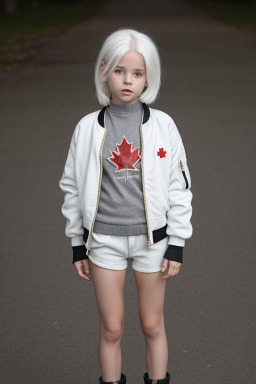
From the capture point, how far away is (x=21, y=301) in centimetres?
419

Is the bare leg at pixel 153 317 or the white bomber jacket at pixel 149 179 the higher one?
the white bomber jacket at pixel 149 179

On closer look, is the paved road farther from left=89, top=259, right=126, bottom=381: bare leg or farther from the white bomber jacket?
the white bomber jacket

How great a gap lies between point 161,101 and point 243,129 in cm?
Answer: 206

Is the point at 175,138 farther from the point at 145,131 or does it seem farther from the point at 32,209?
the point at 32,209

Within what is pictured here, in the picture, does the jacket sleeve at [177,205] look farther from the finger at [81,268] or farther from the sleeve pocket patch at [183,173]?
the finger at [81,268]

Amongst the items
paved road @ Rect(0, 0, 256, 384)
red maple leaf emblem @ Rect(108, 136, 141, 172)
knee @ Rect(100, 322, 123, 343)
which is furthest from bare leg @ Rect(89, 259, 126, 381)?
paved road @ Rect(0, 0, 256, 384)

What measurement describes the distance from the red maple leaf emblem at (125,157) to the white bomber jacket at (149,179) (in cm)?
3

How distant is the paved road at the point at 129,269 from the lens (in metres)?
3.51

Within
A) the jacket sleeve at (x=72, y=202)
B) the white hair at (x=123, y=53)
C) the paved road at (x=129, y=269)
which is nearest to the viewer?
the white hair at (x=123, y=53)

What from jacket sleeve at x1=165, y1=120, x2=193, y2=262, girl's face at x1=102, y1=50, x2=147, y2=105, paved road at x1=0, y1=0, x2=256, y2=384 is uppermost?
girl's face at x1=102, y1=50, x2=147, y2=105

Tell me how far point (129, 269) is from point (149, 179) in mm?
2161

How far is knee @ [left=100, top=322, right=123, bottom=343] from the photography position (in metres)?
2.80

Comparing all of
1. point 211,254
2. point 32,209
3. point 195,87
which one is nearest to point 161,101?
point 195,87

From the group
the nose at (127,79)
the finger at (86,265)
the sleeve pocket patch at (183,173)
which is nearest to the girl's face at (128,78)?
the nose at (127,79)
